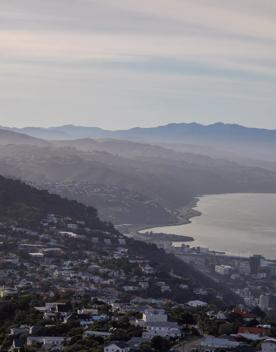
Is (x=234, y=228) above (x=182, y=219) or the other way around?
the other way around

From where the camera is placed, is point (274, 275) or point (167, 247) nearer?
point (274, 275)

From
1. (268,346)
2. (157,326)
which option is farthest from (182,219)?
(268,346)

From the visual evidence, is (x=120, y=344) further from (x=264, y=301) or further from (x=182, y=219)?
(x=182, y=219)

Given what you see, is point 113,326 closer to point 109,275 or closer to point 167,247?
point 109,275

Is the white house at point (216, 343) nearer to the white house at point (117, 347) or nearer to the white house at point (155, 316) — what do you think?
the white house at point (117, 347)

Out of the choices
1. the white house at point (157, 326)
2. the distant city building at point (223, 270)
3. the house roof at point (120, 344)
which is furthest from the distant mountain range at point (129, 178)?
the house roof at point (120, 344)

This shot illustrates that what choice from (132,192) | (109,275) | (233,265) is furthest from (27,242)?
(132,192)

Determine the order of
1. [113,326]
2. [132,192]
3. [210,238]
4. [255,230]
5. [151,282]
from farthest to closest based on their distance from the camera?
[132,192], [255,230], [210,238], [151,282], [113,326]

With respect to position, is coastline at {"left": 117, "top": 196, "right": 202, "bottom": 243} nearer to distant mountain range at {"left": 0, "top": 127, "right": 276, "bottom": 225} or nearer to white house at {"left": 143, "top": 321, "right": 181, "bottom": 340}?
distant mountain range at {"left": 0, "top": 127, "right": 276, "bottom": 225}
